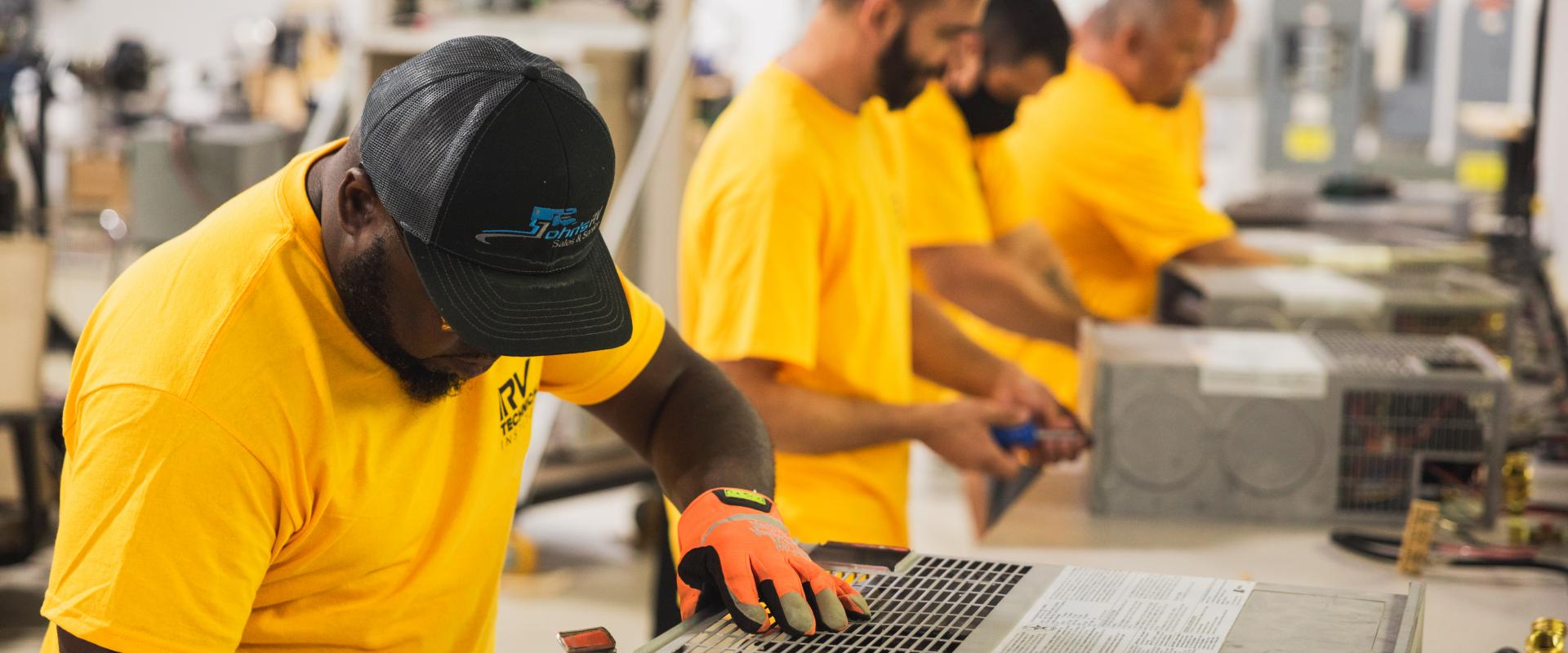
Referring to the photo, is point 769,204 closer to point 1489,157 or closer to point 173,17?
point 1489,157

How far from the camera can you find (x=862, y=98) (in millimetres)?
2062

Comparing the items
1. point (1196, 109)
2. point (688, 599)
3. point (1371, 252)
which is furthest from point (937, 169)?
point (1196, 109)

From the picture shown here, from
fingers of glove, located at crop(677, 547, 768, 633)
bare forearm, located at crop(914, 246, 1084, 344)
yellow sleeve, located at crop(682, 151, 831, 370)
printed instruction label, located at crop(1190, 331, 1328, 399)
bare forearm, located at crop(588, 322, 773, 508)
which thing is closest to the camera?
fingers of glove, located at crop(677, 547, 768, 633)

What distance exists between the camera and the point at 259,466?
45.1 inches

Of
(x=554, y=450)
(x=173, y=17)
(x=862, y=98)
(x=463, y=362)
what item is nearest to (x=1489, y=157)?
(x=554, y=450)

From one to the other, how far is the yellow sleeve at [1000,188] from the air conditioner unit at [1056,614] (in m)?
Answer: 1.66

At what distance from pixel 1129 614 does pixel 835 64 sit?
1048mm

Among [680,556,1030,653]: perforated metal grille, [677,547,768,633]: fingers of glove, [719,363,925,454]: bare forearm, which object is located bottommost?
[719,363,925,454]: bare forearm

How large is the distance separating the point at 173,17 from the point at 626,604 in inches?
410

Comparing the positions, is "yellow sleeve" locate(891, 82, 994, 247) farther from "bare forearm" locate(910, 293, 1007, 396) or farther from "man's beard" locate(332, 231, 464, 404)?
"man's beard" locate(332, 231, 464, 404)

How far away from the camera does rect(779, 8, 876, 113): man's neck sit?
203cm

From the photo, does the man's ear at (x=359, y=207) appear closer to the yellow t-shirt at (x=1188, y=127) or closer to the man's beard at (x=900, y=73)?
the man's beard at (x=900, y=73)

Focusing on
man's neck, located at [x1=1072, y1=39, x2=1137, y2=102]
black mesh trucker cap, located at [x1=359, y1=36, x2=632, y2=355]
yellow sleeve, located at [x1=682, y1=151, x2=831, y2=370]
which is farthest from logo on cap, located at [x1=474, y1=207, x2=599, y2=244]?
man's neck, located at [x1=1072, y1=39, x2=1137, y2=102]

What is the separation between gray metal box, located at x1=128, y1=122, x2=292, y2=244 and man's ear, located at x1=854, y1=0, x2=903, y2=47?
3911 mm
